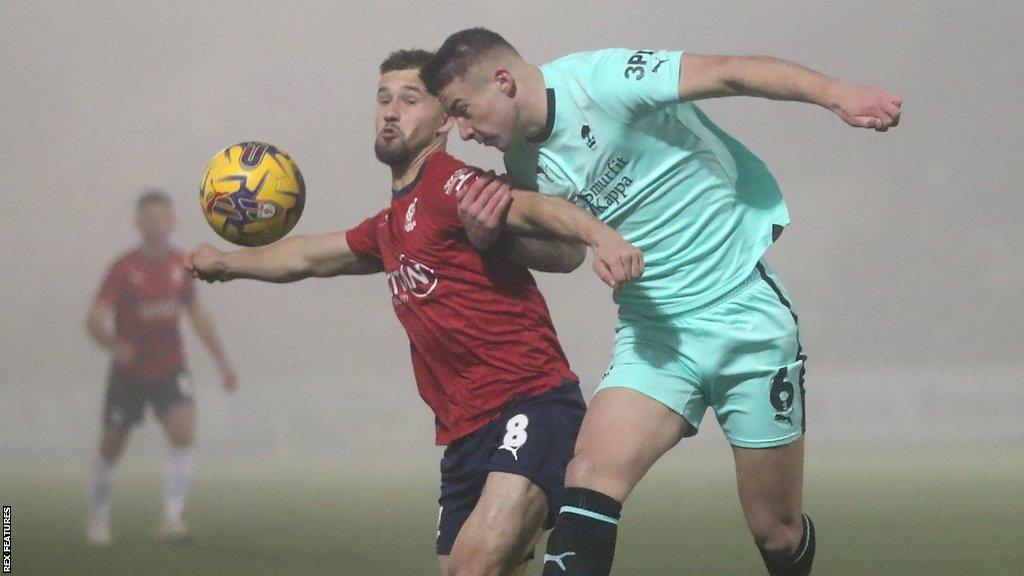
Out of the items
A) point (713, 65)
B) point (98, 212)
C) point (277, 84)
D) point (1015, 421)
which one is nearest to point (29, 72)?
point (98, 212)

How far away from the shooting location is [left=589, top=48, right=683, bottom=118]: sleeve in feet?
10.3

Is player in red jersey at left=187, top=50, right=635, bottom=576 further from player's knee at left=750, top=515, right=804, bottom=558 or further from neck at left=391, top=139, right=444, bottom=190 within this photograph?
player's knee at left=750, top=515, right=804, bottom=558

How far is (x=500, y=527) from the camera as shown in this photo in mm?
3223

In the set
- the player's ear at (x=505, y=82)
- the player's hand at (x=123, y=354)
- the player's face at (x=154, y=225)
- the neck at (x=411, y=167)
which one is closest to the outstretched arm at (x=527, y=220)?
the player's ear at (x=505, y=82)

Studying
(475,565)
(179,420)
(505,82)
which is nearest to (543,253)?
(505,82)

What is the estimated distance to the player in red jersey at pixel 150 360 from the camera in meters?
7.22

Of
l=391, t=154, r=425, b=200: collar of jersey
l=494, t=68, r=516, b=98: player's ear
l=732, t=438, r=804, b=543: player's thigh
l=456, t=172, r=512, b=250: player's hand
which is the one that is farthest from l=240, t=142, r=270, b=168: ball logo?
l=732, t=438, r=804, b=543: player's thigh

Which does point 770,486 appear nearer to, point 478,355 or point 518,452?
point 518,452

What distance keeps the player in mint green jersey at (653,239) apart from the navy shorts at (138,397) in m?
4.28

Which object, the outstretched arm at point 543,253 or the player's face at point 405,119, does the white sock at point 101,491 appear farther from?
the outstretched arm at point 543,253

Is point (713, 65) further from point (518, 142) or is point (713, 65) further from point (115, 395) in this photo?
point (115, 395)

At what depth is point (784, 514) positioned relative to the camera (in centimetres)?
349

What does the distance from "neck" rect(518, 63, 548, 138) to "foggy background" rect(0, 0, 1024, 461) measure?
656 cm

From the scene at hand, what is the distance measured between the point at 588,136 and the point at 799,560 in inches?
52.3
